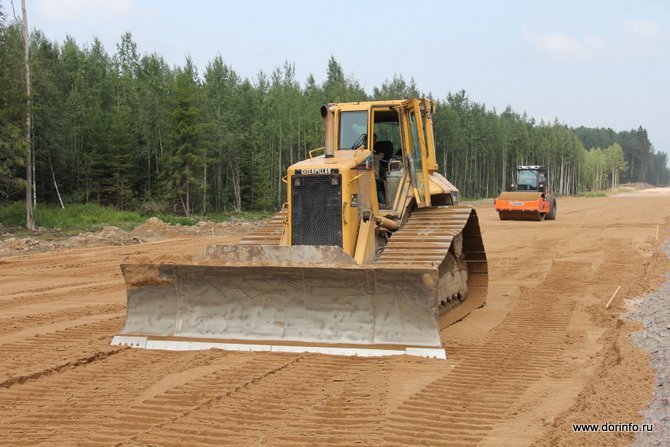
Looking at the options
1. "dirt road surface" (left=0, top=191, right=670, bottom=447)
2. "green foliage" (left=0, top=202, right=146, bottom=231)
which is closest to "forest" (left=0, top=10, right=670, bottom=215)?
"green foliage" (left=0, top=202, right=146, bottom=231)

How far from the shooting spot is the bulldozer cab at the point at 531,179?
30.3 metres

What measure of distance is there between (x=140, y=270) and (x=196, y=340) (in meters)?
1.06

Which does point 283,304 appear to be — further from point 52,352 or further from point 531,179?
point 531,179

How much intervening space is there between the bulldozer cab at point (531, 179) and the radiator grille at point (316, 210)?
24.0 meters

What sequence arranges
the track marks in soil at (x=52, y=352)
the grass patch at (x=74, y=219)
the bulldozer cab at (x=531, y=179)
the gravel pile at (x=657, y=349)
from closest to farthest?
the gravel pile at (x=657, y=349)
the track marks in soil at (x=52, y=352)
the grass patch at (x=74, y=219)
the bulldozer cab at (x=531, y=179)

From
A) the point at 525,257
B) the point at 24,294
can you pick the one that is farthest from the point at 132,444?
the point at 525,257

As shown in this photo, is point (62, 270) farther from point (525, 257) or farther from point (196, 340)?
point (525, 257)

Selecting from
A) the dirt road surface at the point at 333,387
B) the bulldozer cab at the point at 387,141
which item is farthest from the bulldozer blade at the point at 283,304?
the bulldozer cab at the point at 387,141

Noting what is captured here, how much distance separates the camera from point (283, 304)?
7012mm

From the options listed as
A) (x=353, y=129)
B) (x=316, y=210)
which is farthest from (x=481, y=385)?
(x=353, y=129)

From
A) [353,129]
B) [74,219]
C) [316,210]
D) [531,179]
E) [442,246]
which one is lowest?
[74,219]

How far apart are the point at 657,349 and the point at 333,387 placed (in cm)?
329

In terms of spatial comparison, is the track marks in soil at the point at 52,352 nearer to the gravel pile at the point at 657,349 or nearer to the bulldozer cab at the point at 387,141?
the bulldozer cab at the point at 387,141

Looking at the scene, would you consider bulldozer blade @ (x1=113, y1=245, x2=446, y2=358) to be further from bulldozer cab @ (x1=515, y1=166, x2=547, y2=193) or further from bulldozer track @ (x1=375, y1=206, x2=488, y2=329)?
bulldozer cab @ (x1=515, y1=166, x2=547, y2=193)
